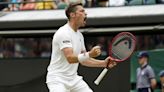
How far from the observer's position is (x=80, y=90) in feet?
24.0

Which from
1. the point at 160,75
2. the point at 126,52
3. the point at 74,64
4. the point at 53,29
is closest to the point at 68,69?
the point at 74,64

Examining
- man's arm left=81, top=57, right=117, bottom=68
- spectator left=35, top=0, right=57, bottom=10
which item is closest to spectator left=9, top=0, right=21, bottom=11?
spectator left=35, top=0, right=57, bottom=10

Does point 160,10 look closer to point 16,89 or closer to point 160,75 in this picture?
point 160,75

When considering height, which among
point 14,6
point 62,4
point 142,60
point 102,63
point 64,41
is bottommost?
point 142,60

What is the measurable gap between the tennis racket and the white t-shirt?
0.39m

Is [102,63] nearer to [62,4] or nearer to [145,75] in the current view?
[145,75]

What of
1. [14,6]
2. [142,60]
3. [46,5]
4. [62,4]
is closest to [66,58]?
[142,60]

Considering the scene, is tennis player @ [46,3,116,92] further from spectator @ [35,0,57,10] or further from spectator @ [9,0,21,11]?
spectator @ [9,0,21,11]

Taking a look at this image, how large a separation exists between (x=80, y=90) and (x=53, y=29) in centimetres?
514

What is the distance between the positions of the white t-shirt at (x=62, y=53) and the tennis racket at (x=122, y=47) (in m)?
0.39

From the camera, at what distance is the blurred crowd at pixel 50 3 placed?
39.9ft

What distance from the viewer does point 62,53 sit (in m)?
7.17

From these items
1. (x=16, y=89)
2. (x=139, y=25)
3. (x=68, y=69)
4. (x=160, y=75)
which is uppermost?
(x=68, y=69)

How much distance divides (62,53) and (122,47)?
2.55 feet
